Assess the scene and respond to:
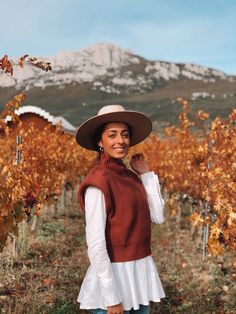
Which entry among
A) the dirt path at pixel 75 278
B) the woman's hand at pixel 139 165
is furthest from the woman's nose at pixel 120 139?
the dirt path at pixel 75 278

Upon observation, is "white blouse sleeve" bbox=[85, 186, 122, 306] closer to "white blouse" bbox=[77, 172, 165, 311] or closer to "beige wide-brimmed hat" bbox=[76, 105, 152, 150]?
"white blouse" bbox=[77, 172, 165, 311]


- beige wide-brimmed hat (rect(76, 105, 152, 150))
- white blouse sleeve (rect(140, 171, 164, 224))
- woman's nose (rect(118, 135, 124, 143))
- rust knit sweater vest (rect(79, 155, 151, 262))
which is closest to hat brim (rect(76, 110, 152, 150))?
beige wide-brimmed hat (rect(76, 105, 152, 150))

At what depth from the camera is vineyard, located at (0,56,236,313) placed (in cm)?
397

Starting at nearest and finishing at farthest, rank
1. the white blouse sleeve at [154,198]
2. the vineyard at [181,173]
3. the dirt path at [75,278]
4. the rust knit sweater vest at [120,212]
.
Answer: the rust knit sweater vest at [120,212], the white blouse sleeve at [154,198], the vineyard at [181,173], the dirt path at [75,278]

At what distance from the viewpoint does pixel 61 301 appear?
211 inches

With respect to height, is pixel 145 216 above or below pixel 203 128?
below

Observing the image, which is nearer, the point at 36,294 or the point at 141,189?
the point at 141,189

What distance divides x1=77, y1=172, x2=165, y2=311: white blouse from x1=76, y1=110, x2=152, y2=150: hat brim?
43 cm

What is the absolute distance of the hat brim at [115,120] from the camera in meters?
2.67

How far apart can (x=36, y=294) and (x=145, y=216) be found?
3.23 metres

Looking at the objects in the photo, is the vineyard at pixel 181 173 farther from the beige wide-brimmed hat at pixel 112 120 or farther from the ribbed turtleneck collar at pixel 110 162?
the ribbed turtleneck collar at pixel 110 162

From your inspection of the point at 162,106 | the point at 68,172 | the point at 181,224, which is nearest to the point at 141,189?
the point at 181,224

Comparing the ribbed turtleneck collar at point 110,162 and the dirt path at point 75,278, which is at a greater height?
the ribbed turtleneck collar at point 110,162

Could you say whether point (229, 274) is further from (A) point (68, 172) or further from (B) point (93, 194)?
(A) point (68, 172)
